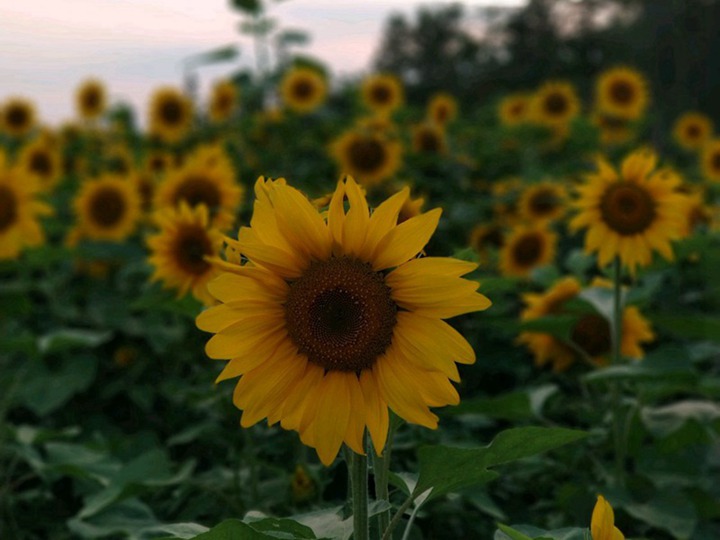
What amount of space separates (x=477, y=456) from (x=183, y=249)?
1390 millimetres

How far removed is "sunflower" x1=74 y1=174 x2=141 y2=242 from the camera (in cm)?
486

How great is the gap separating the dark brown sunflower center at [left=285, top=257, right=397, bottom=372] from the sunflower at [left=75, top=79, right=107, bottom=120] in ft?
25.2

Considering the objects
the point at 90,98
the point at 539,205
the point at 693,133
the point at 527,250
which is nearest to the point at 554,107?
the point at 693,133

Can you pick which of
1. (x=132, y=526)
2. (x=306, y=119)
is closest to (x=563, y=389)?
(x=132, y=526)

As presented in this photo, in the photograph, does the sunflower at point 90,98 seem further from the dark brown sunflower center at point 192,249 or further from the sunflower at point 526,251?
the dark brown sunflower center at point 192,249

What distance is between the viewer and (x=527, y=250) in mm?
4289

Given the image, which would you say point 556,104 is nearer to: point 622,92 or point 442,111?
point 622,92

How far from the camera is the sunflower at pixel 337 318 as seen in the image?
1.33 meters

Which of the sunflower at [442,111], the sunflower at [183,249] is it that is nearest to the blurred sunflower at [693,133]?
the sunflower at [442,111]

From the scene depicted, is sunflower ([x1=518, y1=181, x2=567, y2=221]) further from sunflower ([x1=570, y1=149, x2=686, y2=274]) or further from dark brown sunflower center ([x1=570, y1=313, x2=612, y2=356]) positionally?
sunflower ([x1=570, y1=149, x2=686, y2=274])

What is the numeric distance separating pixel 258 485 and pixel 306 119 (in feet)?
Answer: 17.3

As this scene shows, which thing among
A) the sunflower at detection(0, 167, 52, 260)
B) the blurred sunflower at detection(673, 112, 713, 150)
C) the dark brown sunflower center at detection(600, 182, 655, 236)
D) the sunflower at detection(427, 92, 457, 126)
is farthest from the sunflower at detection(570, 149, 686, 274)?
the blurred sunflower at detection(673, 112, 713, 150)

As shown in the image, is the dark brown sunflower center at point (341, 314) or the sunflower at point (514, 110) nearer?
the dark brown sunflower center at point (341, 314)

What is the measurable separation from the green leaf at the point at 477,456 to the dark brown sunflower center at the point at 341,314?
16cm
